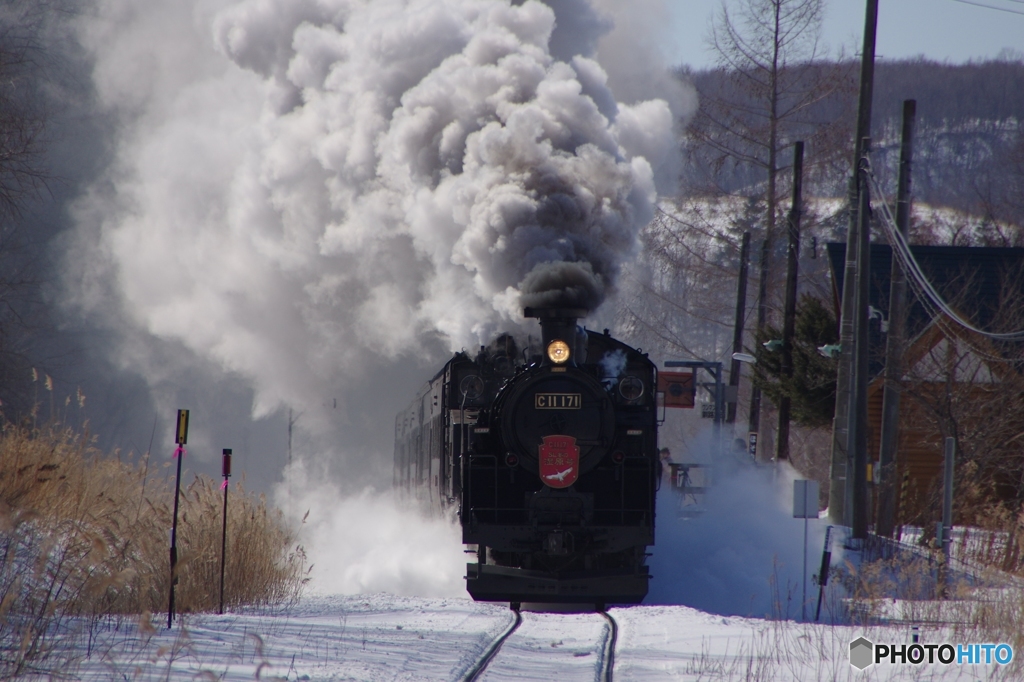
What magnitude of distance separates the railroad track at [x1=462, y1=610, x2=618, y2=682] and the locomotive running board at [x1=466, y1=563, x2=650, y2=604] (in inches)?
10.2

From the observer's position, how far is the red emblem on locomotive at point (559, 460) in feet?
31.9

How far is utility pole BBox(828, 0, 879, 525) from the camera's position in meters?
14.8

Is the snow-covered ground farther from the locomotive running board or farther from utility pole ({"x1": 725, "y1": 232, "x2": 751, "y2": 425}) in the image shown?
utility pole ({"x1": 725, "y1": 232, "x2": 751, "y2": 425})

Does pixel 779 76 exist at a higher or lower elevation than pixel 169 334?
higher

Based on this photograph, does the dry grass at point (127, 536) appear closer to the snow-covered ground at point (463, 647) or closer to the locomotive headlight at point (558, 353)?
the snow-covered ground at point (463, 647)

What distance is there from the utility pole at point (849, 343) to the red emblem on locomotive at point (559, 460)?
20.9 feet

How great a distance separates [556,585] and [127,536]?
3878 millimetres

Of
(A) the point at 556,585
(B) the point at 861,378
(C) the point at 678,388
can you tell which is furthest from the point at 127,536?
(C) the point at 678,388

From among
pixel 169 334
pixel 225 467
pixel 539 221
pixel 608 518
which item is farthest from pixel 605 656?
pixel 169 334

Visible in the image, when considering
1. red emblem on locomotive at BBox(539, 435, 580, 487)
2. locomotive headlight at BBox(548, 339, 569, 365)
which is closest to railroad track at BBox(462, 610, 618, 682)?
red emblem on locomotive at BBox(539, 435, 580, 487)

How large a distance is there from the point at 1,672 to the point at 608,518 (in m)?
5.53

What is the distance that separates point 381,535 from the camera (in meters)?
15.8

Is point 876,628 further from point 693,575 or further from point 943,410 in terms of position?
point 943,410

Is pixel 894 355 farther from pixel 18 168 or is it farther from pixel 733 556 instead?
pixel 18 168
